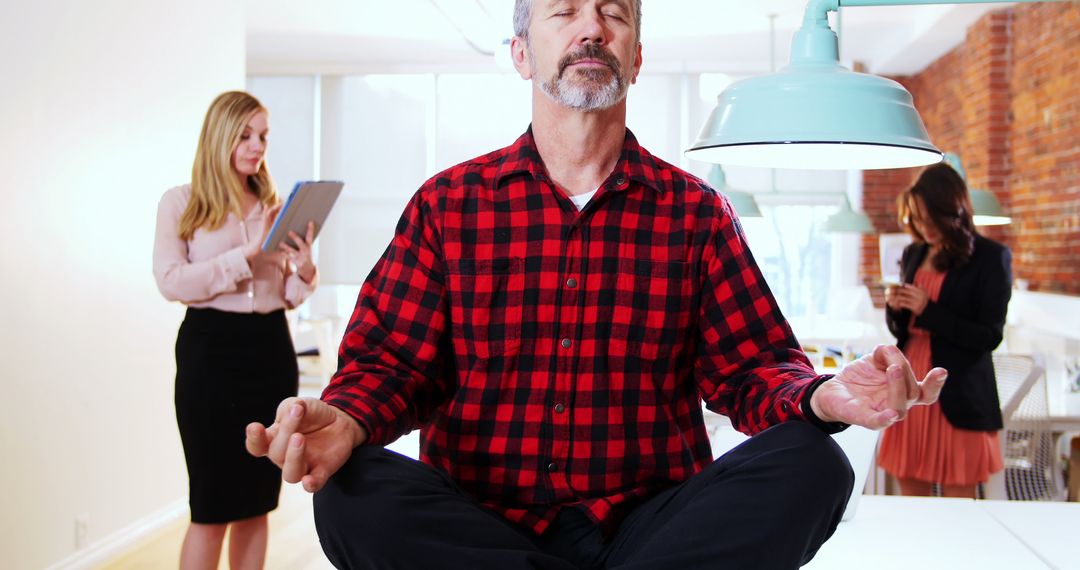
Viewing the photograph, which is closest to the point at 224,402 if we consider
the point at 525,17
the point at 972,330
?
the point at 525,17

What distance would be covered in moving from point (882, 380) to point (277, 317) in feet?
7.33

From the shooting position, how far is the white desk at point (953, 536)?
5.69ft

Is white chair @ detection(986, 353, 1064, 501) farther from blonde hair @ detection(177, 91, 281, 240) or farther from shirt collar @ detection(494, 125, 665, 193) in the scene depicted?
blonde hair @ detection(177, 91, 281, 240)

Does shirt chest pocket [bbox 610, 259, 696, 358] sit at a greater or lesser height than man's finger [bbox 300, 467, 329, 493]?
greater

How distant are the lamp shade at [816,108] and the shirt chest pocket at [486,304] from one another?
0.35 meters

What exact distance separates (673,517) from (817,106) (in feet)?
1.92

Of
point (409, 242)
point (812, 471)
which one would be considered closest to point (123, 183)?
point (409, 242)

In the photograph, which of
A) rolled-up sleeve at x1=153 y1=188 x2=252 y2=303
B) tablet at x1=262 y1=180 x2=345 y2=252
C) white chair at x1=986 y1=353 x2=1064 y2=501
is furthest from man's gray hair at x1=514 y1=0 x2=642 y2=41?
white chair at x1=986 y1=353 x2=1064 y2=501

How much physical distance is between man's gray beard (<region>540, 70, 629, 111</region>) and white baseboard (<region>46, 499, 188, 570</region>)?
2.79 meters

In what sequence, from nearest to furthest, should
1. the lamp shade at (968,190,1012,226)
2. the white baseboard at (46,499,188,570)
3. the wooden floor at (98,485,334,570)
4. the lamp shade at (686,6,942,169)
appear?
the lamp shade at (686,6,942,169), the white baseboard at (46,499,188,570), the wooden floor at (98,485,334,570), the lamp shade at (968,190,1012,226)

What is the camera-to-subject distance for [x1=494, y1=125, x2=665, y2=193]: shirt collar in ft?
5.51

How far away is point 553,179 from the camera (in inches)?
67.5

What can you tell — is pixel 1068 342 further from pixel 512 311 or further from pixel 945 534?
pixel 512 311

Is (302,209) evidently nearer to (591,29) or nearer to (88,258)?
(88,258)
